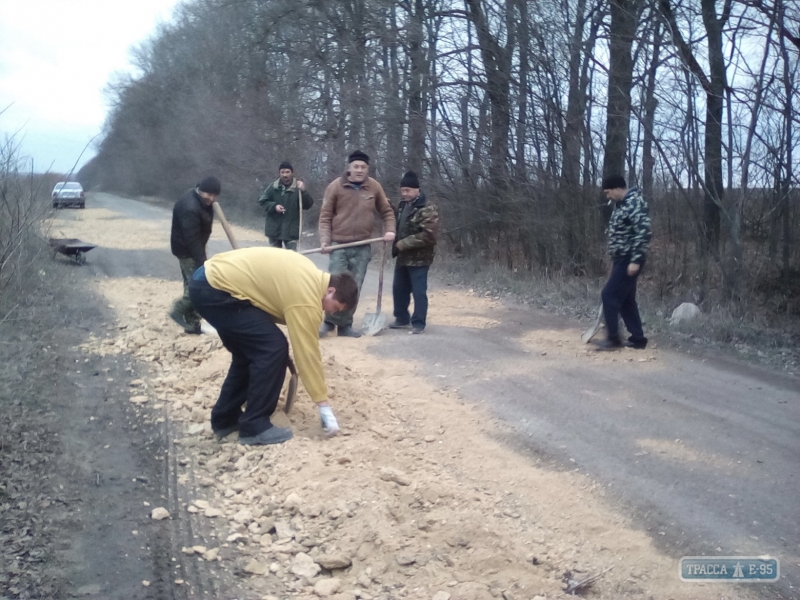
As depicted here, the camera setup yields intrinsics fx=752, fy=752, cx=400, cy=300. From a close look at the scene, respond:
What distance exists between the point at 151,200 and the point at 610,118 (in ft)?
132

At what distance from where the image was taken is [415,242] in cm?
859

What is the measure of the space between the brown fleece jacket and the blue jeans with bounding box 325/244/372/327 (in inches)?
5.3

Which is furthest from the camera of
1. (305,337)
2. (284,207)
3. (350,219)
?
(284,207)

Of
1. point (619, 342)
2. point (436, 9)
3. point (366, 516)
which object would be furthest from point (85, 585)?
point (436, 9)

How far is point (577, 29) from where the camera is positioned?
1262 cm

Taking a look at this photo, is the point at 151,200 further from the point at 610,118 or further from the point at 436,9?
the point at 610,118

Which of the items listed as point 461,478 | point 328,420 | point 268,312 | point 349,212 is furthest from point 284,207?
point 461,478

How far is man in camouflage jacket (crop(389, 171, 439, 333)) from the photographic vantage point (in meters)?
8.61

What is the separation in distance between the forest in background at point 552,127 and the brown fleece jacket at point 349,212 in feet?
15.7

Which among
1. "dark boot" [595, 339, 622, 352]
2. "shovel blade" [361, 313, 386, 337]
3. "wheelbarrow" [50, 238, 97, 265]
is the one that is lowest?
"dark boot" [595, 339, 622, 352]

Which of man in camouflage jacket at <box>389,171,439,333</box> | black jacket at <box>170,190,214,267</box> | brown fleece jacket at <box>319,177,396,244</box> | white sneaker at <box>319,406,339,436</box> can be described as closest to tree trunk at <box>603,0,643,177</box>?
man in camouflage jacket at <box>389,171,439,333</box>

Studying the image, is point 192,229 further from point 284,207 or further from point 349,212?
point 284,207

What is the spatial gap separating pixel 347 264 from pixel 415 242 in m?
0.82

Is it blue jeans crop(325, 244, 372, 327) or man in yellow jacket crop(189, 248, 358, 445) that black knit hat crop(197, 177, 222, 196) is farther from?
man in yellow jacket crop(189, 248, 358, 445)
